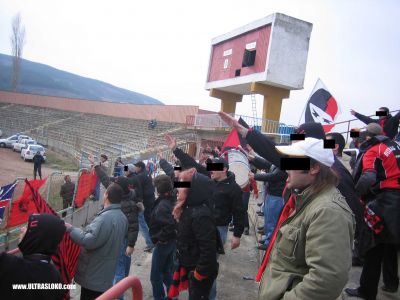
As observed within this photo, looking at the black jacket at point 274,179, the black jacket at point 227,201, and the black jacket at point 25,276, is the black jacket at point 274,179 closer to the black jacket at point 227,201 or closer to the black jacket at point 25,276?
the black jacket at point 227,201

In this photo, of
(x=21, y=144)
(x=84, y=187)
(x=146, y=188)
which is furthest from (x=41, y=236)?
(x=21, y=144)

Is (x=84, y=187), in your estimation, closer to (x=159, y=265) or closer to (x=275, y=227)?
(x=159, y=265)

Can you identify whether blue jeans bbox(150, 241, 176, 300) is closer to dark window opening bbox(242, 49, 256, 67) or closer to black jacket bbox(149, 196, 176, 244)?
black jacket bbox(149, 196, 176, 244)

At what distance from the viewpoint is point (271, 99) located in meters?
21.8

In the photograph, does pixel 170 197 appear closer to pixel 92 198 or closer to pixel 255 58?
pixel 92 198

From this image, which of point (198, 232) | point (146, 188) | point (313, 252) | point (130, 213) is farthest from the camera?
point (146, 188)

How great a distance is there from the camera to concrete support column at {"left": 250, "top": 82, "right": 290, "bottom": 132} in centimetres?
2159

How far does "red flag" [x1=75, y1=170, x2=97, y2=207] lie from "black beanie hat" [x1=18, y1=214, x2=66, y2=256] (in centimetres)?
747

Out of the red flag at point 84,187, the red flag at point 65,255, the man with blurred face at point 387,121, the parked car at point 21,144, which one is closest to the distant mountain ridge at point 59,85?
the parked car at point 21,144

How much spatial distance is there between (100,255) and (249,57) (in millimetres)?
20168

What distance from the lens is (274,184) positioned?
20.2 feet

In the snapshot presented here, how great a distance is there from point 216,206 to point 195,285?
1.37 meters

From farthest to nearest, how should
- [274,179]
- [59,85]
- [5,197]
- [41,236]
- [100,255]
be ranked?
1. [59,85]
2. [5,197]
3. [274,179]
4. [100,255]
5. [41,236]

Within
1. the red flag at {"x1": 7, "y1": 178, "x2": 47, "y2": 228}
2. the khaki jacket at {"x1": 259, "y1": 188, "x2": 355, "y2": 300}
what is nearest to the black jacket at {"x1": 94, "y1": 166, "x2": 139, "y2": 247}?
the red flag at {"x1": 7, "y1": 178, "x2": 47, "y2": 228}
